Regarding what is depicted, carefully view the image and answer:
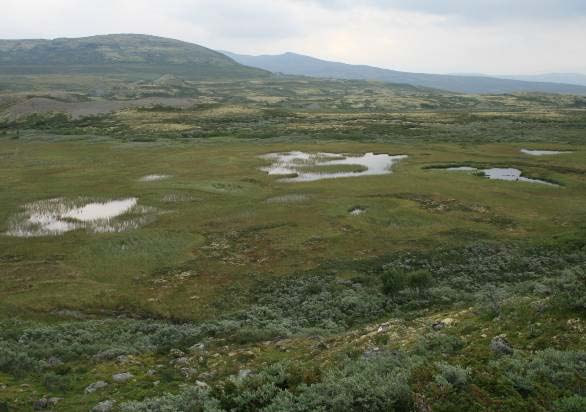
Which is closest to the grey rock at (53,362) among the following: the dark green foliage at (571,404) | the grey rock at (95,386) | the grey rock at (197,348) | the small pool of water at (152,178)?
the grey rock at (95,386)

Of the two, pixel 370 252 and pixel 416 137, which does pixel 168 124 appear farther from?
pixel 370 252

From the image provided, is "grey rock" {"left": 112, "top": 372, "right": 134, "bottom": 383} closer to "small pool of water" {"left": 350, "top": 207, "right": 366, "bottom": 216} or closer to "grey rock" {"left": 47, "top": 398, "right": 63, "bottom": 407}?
"grey rock" {"left": 47, "top": 398, "right": 63, "bottom": 407}

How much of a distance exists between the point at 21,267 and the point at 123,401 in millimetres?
22064

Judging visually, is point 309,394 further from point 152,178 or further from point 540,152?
point 540,152

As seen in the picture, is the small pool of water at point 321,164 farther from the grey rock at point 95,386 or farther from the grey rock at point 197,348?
the grey rock at point 95,386

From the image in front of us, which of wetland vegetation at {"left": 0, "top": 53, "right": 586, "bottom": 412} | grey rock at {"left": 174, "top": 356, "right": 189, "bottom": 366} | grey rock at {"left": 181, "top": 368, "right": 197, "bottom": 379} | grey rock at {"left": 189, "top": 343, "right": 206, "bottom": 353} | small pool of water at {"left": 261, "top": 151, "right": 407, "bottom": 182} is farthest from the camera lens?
small pool of water at {"left": 261, "top": 151, "right": 407, "bottom": 182}

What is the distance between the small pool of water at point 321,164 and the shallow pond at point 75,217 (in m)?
21.2

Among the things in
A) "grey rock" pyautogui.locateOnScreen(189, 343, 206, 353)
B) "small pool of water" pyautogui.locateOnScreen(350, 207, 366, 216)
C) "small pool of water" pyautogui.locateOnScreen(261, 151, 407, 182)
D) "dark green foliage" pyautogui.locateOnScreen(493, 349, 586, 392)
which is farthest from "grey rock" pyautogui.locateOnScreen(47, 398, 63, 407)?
"small pool of water" pyautogui.locateOnScreen(261, 151, 407, 182)

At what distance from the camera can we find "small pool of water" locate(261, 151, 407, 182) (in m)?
65.1

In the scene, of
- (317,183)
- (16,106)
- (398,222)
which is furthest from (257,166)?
(16,106)

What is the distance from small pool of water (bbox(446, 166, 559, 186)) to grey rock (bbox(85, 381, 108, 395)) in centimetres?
5641

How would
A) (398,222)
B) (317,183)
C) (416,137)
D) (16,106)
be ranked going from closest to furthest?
1. (398,222)
2. (317,183)
3. (416,137)
4. (16,106)

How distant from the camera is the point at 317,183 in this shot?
2309 inches

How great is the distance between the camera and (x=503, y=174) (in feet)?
214
